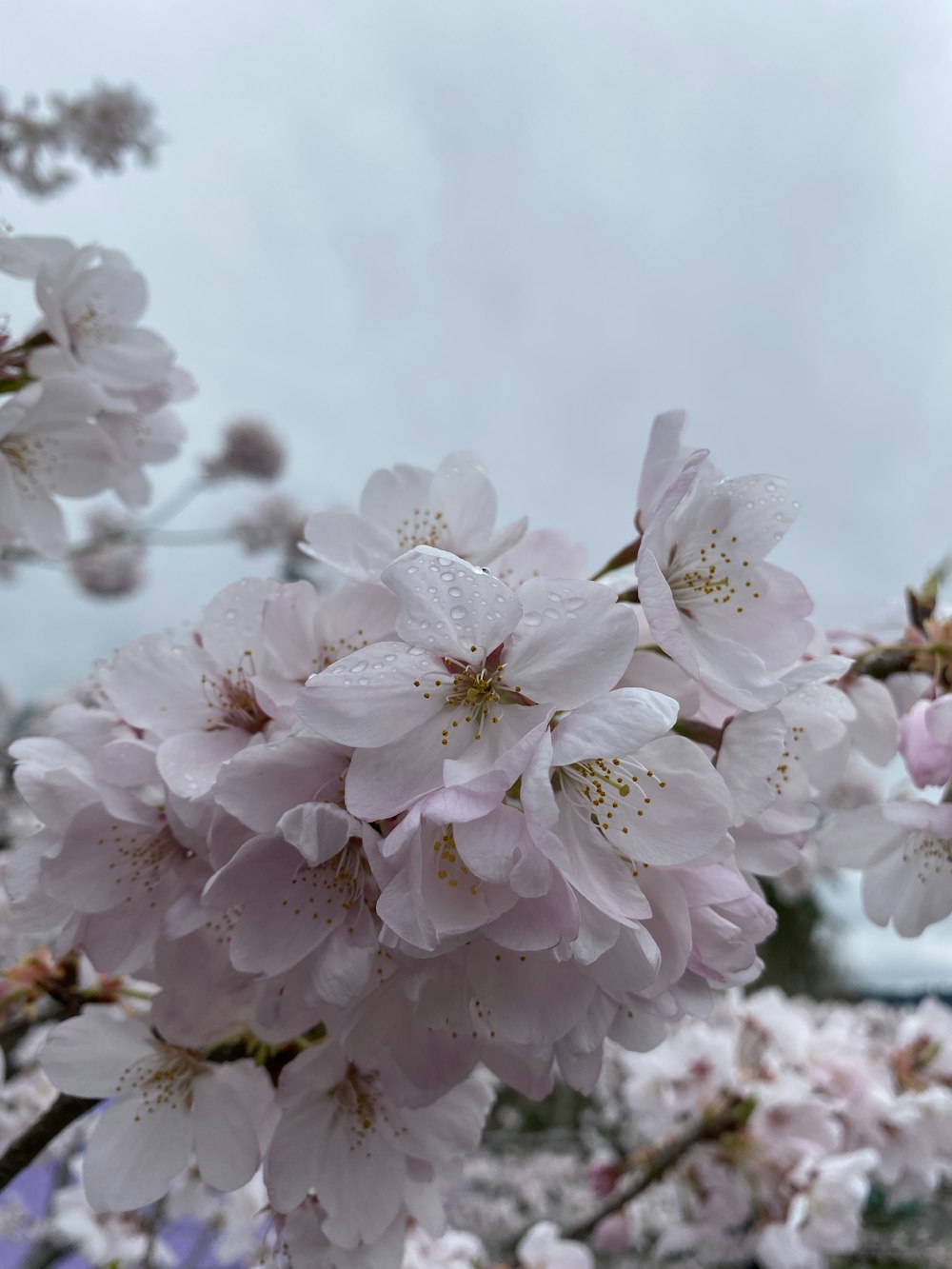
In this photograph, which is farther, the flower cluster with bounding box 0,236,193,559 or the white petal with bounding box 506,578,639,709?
the flower cluster with bounding box 0,236,193,559

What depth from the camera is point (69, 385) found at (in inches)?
34.2

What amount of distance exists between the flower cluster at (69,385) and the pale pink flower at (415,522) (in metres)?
0.36

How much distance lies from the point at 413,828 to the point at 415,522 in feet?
1.03

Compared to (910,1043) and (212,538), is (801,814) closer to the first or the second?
(910,1043)

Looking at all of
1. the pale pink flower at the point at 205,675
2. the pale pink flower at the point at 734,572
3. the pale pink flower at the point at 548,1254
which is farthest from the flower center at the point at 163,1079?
the pale pink flower at the point at 548,1254

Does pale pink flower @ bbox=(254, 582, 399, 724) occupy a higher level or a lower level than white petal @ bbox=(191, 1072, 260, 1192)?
higher

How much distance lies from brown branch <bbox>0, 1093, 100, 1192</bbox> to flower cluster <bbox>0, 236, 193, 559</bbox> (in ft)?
1.74

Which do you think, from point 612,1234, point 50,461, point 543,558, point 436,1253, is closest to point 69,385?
point 50,461

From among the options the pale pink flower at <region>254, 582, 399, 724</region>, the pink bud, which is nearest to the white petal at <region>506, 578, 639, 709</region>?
the pale pink flower at <region>254, 582, 399, 724</region>

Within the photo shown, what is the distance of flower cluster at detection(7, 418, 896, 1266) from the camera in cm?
45

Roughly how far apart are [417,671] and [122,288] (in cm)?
73

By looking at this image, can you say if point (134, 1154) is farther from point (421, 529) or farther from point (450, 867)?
point (421, 529)

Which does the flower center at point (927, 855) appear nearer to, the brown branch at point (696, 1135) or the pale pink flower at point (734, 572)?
the pale pink flower at point (734, 572)

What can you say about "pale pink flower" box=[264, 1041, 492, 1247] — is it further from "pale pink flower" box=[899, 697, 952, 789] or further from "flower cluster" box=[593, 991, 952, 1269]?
"flower cluster" box=[593, 991, 952, 1269]
